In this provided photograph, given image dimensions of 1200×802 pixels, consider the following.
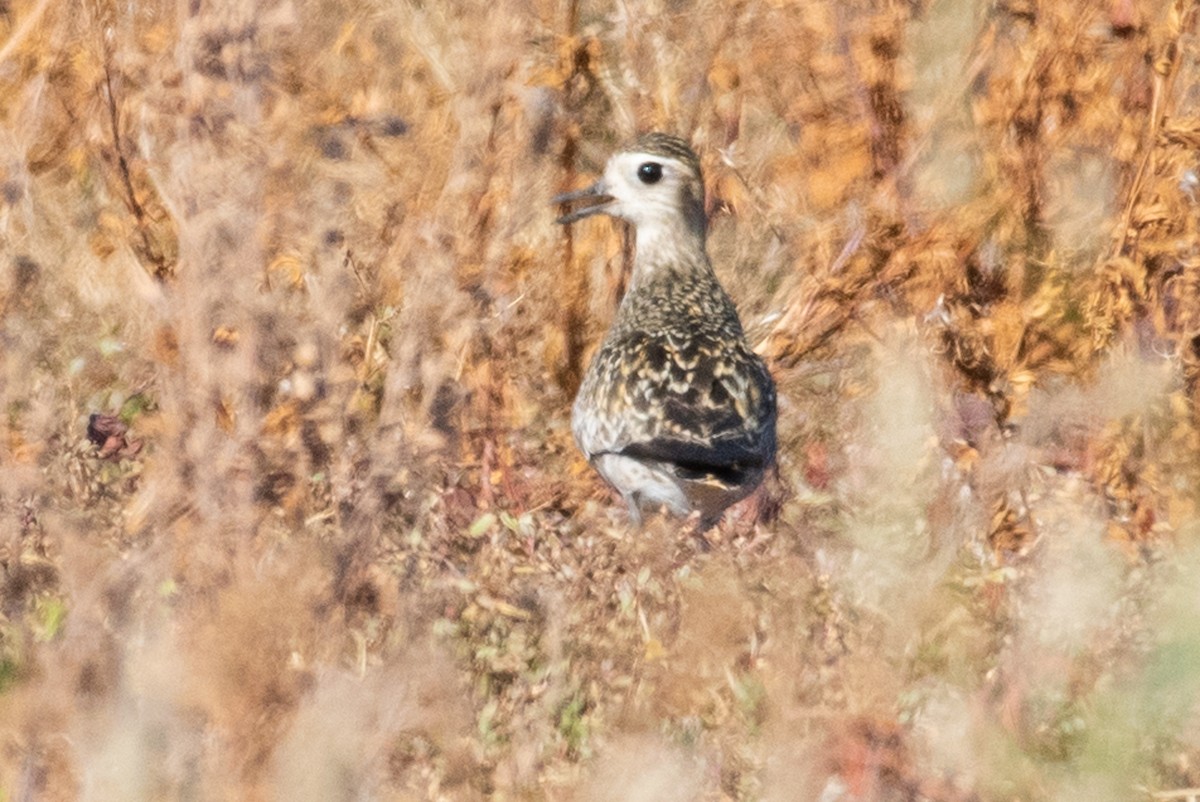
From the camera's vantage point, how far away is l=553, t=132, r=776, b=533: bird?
5117 millimetres

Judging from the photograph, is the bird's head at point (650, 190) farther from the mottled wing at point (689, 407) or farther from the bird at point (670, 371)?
the mottled wing at point (689, 407)

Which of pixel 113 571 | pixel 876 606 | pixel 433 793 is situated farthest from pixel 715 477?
pixel 113 571

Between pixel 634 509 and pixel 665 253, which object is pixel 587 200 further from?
pixel 634 509

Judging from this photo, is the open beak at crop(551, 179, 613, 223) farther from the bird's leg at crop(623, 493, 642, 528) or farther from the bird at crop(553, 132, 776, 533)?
the bird's leg at crop(623, 493, 642, 528)

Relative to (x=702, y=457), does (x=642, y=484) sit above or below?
below

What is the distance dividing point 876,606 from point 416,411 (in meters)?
1.74

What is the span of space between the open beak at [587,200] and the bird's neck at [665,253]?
0.19 meters

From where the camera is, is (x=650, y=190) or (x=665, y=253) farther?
(x=665, y=253)

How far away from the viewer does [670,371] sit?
534 centimetres

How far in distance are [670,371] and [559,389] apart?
0.76 m

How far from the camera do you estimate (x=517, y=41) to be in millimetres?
5113

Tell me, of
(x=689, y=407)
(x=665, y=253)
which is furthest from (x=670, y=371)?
(x=665, y=253)

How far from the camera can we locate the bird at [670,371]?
5117 millimetres

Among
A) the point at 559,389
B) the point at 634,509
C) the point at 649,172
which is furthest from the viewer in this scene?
the point at 559,389
